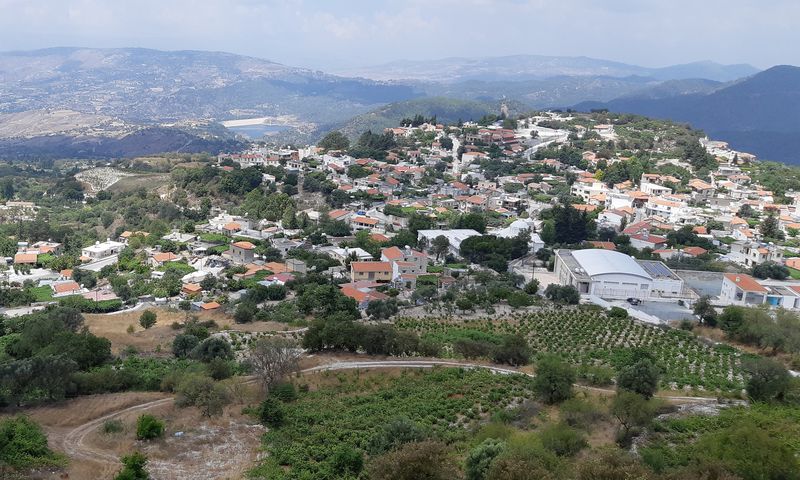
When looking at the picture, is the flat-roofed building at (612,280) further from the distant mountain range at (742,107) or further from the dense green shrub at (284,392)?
the distant mountain range at (742,107)

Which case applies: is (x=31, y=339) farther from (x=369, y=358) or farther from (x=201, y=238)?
(x=201, y=238)

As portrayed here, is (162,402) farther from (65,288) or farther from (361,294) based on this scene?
(65,288)

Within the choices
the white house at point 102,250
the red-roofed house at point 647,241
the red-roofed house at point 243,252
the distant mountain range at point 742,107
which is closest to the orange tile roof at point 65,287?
the white house at point 102,250

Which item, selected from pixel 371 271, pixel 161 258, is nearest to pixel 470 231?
pixel 371 271

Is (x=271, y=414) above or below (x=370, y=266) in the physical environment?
above

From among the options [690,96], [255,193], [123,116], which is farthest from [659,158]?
[123,116]

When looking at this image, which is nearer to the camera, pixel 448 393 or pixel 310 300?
pixel 448 393
